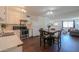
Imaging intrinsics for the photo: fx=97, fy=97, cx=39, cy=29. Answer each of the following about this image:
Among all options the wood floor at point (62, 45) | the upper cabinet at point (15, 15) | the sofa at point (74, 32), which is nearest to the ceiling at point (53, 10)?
the upper cabinet at point (15, 15)

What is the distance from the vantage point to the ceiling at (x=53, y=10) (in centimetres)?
188

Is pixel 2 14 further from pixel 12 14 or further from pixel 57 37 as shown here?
pixel 57 37

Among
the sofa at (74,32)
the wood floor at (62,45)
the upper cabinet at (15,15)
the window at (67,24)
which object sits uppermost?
the upper cabinet at (15,15)

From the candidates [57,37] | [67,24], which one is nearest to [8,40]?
[57,37]

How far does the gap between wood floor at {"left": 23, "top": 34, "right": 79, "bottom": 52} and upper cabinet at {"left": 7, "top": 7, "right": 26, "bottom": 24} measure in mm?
449

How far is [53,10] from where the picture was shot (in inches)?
75.9

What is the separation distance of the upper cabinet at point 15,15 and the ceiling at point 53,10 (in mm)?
125

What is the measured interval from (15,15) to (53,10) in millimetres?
753

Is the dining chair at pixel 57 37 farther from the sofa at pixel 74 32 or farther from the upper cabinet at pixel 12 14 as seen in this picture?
the upper cabinet at pixel 12 14

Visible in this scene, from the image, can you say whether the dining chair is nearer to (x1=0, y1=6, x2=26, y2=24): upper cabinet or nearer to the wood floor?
the wood floor

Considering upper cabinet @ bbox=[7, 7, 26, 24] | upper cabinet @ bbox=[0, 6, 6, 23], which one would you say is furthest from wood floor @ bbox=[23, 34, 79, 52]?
upper cabinet @ bbox=[0, 6, 6, 23]

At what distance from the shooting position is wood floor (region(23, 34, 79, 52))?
1883mm

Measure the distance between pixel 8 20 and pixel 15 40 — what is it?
0.42m
